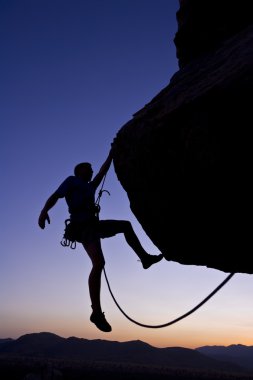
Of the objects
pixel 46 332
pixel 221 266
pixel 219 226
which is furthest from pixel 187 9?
pixel 46 332

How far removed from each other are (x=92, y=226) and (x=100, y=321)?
1314 millimetres

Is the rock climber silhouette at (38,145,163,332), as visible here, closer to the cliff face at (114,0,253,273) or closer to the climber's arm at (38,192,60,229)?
the climber's arm at (38,192,60,229)

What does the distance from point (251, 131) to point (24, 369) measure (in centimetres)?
9322

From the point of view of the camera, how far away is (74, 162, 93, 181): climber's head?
212 inches

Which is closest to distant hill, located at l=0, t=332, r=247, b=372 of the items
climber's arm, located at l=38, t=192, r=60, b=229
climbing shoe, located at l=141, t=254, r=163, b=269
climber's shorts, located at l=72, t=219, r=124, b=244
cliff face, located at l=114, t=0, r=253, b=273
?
climbing shoe, located at l=141, t=254, r=163, b=269

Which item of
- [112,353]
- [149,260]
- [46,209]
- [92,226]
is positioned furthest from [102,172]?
[112,353]

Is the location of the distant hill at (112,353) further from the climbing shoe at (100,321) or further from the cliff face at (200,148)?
the cliff face at (200,148)

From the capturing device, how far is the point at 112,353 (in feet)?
508

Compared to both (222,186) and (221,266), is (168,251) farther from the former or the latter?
(222,186)

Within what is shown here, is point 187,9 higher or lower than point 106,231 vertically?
higher

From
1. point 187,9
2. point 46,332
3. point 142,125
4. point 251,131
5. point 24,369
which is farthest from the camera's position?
point 46,332

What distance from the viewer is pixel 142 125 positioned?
404cm

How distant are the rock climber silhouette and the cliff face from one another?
689 mm

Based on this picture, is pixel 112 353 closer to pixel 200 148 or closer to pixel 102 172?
pixel 102 172
